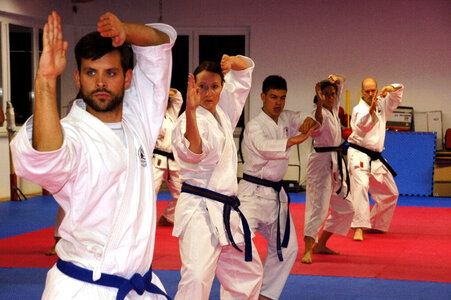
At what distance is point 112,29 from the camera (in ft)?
5.96

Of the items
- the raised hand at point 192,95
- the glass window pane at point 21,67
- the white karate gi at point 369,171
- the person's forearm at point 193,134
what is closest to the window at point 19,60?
the glass window pane at point 21,67

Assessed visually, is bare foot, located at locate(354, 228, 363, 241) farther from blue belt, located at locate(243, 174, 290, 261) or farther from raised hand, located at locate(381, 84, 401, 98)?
blue belt, located at locate(243, 174, 290, 261)

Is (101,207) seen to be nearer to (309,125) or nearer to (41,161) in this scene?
(41,161)

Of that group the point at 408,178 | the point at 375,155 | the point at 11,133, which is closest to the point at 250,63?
the point at 375,155

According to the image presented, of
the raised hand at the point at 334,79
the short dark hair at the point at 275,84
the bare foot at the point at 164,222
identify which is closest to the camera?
the short dark hair at the point at 275,84

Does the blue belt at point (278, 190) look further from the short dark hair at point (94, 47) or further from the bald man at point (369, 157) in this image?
the bald man at point (369, 157)

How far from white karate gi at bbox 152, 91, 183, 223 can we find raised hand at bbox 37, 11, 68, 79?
17.4 feet

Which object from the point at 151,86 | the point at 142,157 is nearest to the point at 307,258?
the point at 151,86

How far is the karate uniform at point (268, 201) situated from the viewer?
3.90m

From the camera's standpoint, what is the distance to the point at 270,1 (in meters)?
11.0

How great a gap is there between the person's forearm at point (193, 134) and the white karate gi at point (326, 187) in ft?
8.66

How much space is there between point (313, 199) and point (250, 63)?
2077 millimetres

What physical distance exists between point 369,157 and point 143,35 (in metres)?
4.92

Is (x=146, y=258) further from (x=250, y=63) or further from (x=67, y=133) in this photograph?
(x=250, y=63)
